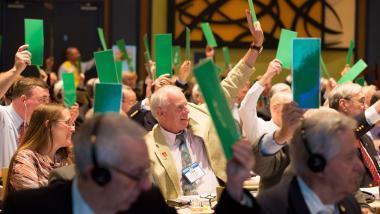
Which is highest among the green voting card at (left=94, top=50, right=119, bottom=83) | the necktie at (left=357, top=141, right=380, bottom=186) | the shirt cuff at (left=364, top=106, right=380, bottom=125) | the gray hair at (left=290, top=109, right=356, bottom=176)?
the green voting card at (left=94, top=50, right=119, bottom=83)

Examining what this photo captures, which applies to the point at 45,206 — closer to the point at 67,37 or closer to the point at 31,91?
the point at 31,91

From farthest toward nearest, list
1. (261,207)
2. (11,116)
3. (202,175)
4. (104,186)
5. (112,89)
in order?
(11,116) < (202,175) < (112,89) < (261,207) < (104,186)

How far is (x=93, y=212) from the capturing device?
2512mm

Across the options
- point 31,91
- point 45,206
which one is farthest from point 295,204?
point 31,91

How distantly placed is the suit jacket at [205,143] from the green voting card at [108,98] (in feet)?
3.58

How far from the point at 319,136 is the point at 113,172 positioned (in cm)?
79

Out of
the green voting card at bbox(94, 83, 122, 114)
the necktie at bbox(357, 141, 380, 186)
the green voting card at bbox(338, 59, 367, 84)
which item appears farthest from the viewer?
the green voting card at bbox(338, 59, 367, 84)

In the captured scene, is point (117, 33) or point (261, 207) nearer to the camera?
point (261, 207)

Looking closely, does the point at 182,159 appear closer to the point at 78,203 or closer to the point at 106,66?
the point at 106,66

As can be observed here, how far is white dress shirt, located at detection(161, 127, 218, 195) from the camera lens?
16.3 feet

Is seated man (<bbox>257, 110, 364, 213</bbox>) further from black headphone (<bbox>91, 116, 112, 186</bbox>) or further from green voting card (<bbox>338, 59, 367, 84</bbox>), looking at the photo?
green voting card (<bbox>338, 59, 367, 84</bbox>)

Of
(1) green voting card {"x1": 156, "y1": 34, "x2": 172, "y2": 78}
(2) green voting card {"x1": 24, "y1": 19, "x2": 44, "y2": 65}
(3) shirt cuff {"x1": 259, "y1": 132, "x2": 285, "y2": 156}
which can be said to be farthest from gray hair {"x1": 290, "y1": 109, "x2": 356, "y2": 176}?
(2) green voting card {"x1": 24, "y1": 19, "x2": 44, "y2": 65}

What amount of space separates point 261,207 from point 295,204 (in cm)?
17

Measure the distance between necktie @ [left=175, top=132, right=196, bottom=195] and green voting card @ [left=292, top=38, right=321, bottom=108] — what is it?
1.89 m
